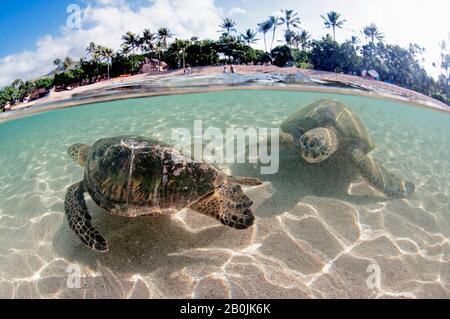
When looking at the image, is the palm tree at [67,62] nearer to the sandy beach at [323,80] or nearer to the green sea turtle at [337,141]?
the sandy beach at [323,80]

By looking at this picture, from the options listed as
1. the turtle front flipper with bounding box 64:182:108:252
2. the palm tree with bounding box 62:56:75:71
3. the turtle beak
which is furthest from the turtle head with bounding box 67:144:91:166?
the palm tree with bounding box 62:56:75:71

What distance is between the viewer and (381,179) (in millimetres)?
5121

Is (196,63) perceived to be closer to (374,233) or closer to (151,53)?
(151,53)

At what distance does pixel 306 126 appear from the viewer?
6211 millimetres

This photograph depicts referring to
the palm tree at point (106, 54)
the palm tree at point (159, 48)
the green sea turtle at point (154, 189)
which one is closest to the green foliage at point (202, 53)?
the palm tree at point (159, 48)

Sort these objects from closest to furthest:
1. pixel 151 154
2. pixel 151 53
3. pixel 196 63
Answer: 1. pixel 151 154
2. pixel 196 63
3. pixel 151 53

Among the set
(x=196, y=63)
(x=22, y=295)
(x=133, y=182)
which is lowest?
(x=22, y=295)

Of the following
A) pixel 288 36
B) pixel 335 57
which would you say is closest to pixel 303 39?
pixel 288 36

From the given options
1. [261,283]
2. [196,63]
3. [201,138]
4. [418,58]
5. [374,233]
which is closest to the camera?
[261,283]

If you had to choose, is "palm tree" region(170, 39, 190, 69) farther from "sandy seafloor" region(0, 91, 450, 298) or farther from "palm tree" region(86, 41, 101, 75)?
"sandy seafloor" region(0, 91, 450, 298)

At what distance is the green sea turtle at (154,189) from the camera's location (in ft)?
11.1

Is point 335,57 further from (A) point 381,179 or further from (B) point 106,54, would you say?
(B) point 106,54

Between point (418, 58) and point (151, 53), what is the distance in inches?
1109

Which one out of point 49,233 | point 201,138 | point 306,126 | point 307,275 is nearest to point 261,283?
point 307,275
